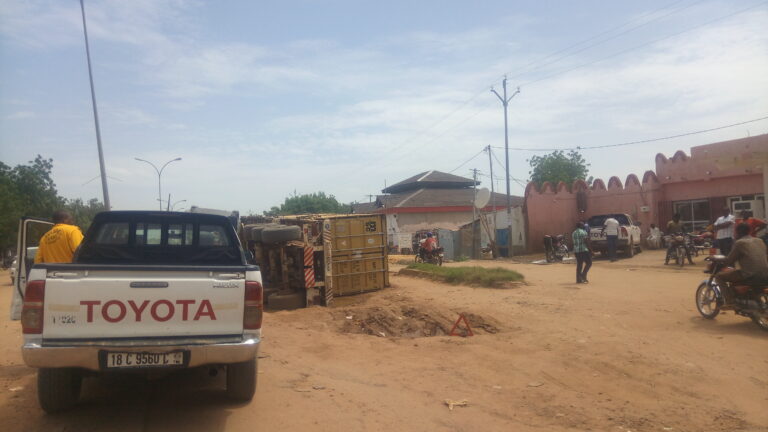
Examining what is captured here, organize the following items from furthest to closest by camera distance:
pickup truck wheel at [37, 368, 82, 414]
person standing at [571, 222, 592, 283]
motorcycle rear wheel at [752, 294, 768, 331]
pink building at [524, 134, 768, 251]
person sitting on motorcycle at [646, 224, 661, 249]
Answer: person sitting on motorcycle at [646, 224, 661, 249]
pink building at [524, 134, 768, 251]
person standing at [571, 222, 592, 283]
motorcycle rear wheel at [752, 294, 768, 331]
pickup truck wheel at [37, 368, 82, 414]

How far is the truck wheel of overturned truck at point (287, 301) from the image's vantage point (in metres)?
12.1

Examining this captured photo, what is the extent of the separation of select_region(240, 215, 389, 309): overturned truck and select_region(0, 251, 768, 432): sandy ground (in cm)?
193

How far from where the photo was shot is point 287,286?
13.0 meters

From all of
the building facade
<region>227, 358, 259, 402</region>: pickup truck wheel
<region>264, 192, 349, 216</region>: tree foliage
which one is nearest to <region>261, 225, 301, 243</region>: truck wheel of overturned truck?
<region>227, 358, 259, 402</region>: pickup truck wheel

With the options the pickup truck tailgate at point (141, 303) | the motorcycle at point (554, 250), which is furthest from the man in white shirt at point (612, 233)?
the pickup truck tailgate at point (141, 303)

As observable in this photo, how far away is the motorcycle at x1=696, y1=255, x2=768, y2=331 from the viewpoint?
7.95m

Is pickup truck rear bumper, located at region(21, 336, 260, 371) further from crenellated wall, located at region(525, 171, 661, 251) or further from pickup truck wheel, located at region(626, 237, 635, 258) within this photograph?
crenellated wall, located at region(525, 171, 661, 251)

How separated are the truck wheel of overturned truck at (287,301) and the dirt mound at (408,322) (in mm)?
1642

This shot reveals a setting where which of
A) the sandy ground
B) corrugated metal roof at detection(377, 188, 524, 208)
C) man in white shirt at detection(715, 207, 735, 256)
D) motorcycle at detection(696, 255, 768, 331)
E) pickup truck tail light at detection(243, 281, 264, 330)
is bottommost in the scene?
the sandy ground

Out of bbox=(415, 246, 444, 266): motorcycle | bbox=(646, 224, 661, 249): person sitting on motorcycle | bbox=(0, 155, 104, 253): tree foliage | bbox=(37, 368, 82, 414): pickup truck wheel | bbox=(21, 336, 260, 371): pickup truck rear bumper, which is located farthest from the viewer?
bbox=(0, 155, 104, 253): tree foliage

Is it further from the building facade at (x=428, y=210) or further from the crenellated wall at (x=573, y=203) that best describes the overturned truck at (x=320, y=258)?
the building facade at (x=428, y=210)

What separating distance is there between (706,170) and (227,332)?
23.2 metres

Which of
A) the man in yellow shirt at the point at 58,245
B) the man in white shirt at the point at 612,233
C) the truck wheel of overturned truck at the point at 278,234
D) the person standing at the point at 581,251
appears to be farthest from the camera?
the man in white shirt at the point at 612,233

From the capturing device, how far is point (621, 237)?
21.2m
